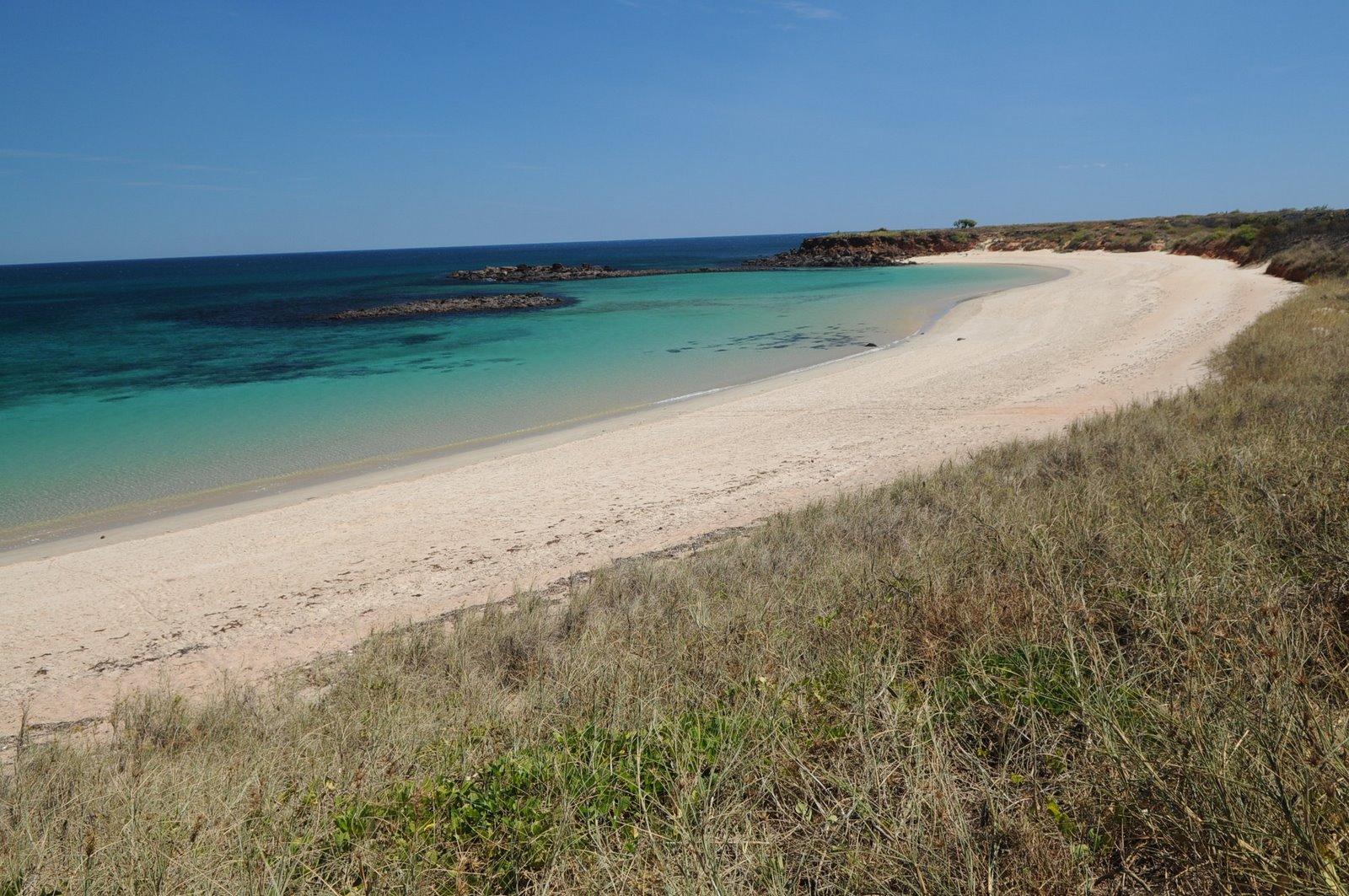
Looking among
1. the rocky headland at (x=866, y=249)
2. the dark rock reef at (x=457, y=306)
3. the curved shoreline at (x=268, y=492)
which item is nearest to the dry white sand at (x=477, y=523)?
the curved shoreline at (x=268, y=492)

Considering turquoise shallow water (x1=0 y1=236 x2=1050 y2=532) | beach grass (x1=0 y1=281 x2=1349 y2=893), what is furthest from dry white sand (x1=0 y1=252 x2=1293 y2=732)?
turquoise shallow water (x1=0 y1=236 x2=1050 y2=532)

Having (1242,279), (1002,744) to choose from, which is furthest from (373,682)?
(1242,279)

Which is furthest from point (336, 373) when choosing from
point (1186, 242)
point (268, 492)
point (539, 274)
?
point (1186, 242)

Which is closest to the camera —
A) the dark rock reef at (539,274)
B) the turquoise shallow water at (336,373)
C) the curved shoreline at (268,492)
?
the curved shoreline at (268,492)

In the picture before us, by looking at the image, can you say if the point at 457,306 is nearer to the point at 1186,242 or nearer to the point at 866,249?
the point at 866,249

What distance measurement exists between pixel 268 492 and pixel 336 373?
1277cm

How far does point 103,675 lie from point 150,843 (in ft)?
14.9

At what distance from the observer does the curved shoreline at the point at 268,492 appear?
33.0 feet

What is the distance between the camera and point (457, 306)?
4584 centimetres

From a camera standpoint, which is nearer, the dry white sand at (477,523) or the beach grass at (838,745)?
the beach grass at (838,745)

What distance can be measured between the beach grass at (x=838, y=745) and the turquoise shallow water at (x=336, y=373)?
35.2 feet

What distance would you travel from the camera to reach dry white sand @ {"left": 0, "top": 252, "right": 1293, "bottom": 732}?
641 centimetres

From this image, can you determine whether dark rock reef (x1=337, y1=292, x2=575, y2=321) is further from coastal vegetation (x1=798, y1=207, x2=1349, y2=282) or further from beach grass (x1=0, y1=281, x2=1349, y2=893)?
beach grass (x1=0, y1=281, x2=1349, y2=893)

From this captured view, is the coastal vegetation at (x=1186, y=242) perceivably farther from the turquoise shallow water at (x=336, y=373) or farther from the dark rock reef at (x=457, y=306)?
the dark rock reef at (x=457, y=306)
